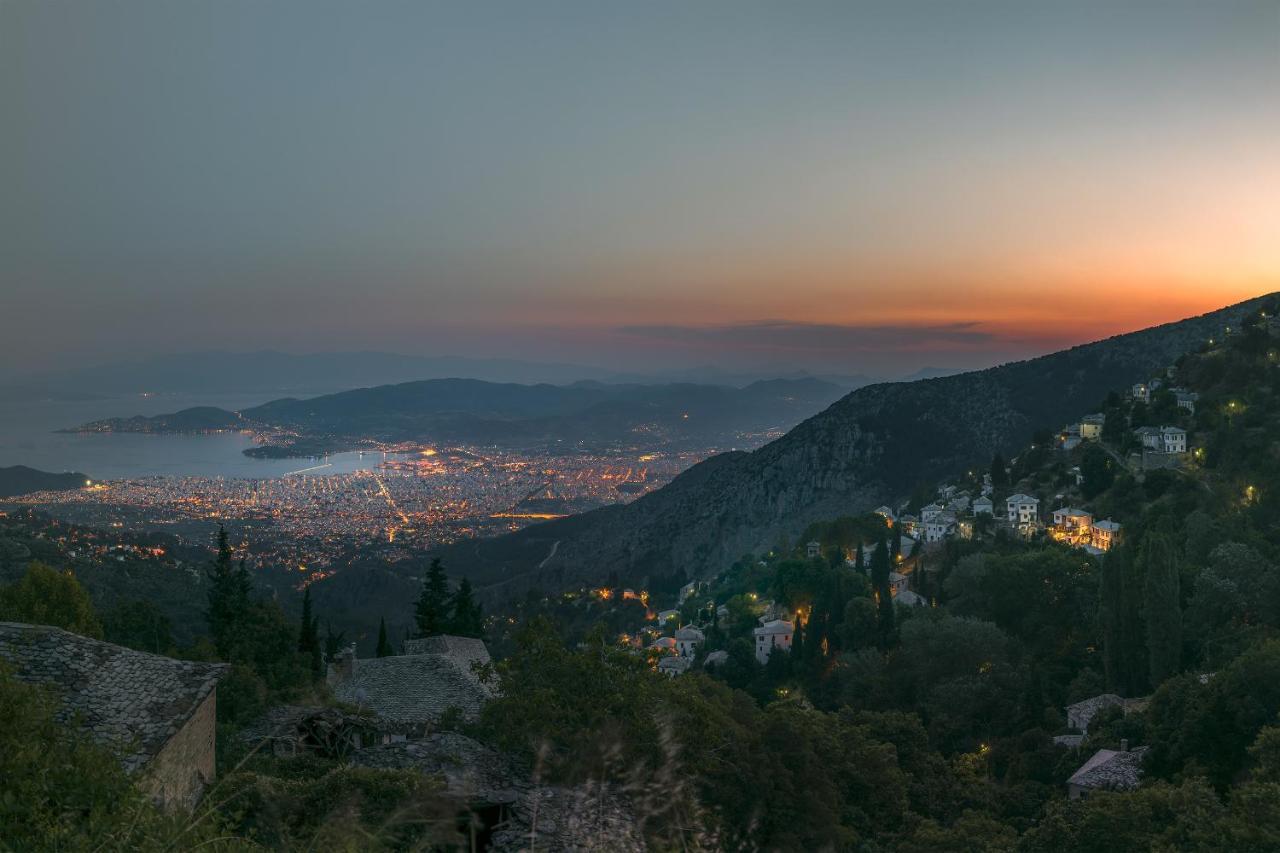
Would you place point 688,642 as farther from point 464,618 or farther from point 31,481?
point 31,481

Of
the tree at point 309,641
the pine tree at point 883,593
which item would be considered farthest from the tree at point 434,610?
the pine tree at point 883,593

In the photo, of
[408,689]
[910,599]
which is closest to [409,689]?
[408,689]

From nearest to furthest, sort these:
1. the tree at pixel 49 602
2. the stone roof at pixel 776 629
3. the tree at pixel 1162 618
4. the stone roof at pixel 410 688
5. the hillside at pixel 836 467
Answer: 1. the stone roof at pixel 410 688
2. the tree at pixel 49 602
3. the tree at pixel 1162 618
4. the stone roof at pixel 776 629
5. the hillside at pixel 836 467

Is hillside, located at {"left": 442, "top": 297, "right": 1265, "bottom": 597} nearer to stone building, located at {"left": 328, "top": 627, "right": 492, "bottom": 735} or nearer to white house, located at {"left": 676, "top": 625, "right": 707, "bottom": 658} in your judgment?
white house, located at {"left": 676, "top": 625, "right": 707, "bottom": 658}

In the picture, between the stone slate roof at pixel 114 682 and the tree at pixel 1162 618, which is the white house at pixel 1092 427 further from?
the stone slate roof at pixel 114 682

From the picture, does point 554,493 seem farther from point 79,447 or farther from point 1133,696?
point 1133,696
